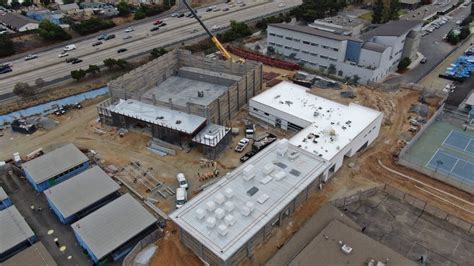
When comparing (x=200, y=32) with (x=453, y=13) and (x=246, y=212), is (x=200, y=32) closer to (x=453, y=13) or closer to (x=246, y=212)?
(x=246, y=212)

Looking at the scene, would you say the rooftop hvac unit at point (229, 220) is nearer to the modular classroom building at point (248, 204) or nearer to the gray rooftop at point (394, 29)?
the modular classroom building at point (248, 204)

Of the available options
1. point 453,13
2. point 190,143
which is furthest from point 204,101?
point 453,13

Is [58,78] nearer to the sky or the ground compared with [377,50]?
nearer to the ground

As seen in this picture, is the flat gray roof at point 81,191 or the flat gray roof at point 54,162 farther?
the flat gray roof at point 54,162

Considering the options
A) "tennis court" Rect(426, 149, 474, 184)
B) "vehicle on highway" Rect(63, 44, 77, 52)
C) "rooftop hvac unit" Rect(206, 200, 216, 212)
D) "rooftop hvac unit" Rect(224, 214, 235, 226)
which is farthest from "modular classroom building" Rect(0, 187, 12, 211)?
"tennis court" Rect(426, 149, 474, 184)

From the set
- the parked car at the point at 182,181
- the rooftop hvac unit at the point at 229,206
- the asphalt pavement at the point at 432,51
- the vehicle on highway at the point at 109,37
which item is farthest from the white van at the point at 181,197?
the vehicle on highway at the point at 109,37
